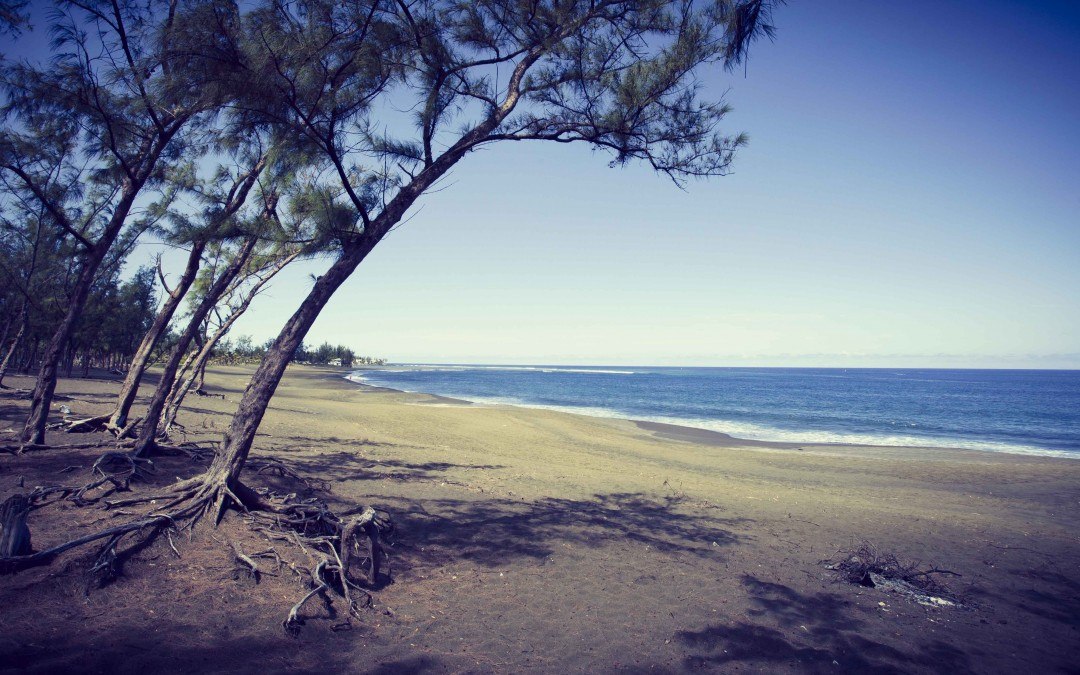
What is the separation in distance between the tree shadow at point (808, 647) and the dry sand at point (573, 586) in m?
0.02

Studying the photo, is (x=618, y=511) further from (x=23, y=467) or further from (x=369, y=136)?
(x=23, y=467)

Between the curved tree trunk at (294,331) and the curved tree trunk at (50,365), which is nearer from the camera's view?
the curved tree trunk at (294,331)

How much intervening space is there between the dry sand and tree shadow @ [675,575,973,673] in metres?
0.02

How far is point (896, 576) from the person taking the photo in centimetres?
587

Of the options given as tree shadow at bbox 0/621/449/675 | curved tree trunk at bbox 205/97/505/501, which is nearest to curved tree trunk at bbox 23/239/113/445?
curved tree trunk at bbox 205/97/505/501

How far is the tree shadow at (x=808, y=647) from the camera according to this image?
4.04m

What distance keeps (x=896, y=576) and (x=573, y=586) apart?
3.74 meters

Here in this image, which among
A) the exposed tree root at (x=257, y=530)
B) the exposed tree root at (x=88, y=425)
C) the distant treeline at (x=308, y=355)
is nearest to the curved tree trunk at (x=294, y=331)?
the exposed tree root at (x=257, y=530)

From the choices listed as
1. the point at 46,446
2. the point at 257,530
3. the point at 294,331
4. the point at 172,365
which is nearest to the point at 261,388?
the point at 294,331

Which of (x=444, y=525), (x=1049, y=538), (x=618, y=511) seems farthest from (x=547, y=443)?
(x=1049, y=538)

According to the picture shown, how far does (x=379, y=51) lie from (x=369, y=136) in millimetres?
834

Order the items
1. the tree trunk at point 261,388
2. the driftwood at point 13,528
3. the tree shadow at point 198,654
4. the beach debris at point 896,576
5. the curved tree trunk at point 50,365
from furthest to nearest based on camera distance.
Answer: the curved tree trunk at point 50,365 < the beach debris at point 896,576 < the tree trunk at point 261,388 < the driftwood at point 13,528 < the tree shadow at point 198,654

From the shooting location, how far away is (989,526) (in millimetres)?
8742

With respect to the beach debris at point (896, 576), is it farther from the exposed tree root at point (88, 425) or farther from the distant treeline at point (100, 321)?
the distant treeline at point (100, 321)
